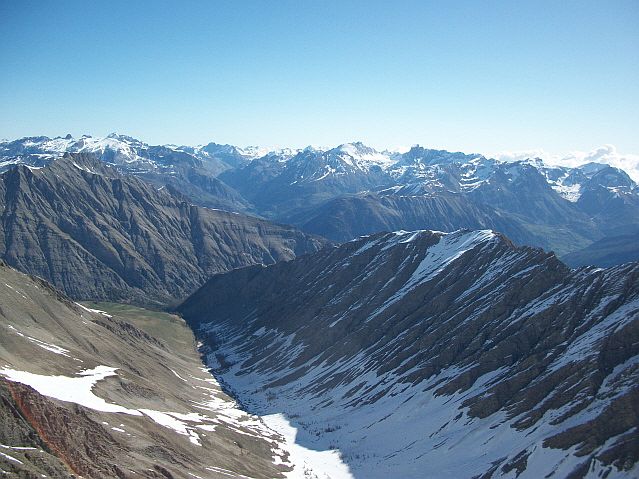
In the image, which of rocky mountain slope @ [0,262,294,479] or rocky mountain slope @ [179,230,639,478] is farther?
rocky mountain slope @ [179,230,639,478]

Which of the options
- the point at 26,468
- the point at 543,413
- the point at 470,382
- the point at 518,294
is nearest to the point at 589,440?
the point at 543,413

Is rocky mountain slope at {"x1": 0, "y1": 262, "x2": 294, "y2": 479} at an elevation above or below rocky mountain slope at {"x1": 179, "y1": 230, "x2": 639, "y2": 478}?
above

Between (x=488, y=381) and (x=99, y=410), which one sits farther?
(x=488, y=381)

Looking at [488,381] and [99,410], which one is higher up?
[99,410]
